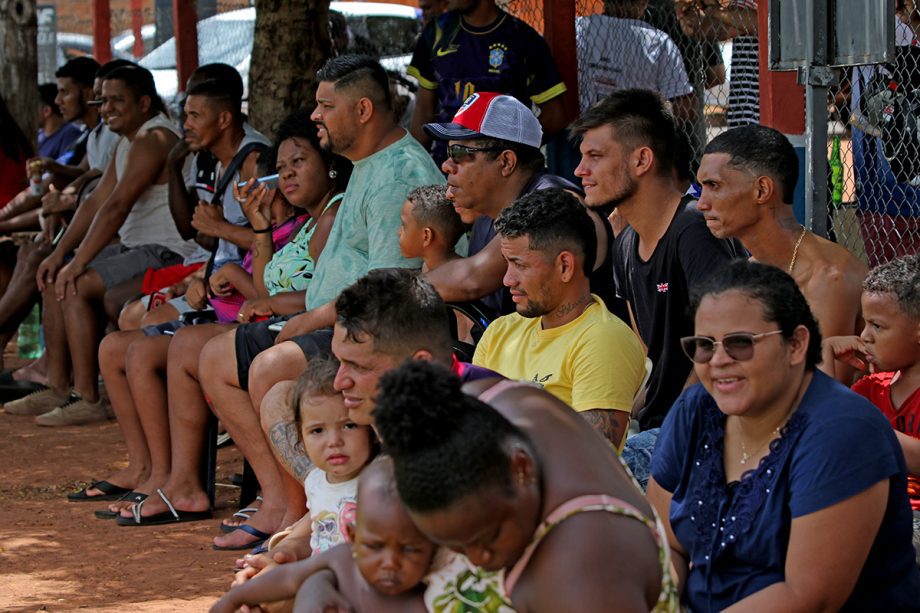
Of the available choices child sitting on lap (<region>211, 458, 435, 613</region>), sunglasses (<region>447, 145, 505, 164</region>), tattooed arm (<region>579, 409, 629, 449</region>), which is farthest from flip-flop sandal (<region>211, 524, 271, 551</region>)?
child sitting on lap (<region>211, 458, 435, 613</region>)

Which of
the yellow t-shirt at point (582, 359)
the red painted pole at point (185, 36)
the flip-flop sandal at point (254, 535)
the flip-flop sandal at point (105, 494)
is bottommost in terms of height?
the flip-flop sandal at point (105, 494)

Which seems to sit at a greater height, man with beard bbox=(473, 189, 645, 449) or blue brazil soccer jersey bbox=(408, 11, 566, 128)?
blue brazil soccer jersey bbox=(408, 11, 566, 128)

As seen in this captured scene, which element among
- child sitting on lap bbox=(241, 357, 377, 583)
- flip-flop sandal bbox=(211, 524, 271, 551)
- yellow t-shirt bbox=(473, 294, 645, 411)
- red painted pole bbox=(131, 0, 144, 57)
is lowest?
flip-flop sandal bbox=(211, 524, 271, 551)

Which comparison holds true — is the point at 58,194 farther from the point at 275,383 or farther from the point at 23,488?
the point at 275,383

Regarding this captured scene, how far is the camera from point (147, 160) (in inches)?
313

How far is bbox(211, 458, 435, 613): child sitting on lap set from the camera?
259 centimetres

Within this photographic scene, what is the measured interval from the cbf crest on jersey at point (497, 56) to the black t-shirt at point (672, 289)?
2570mm

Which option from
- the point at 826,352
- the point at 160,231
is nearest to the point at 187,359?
the point at 160,231

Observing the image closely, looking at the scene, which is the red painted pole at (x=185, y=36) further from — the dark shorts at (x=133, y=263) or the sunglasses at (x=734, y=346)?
the sunglasses at (x=734, y=346)

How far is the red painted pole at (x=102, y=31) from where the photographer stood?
1395 centimetres

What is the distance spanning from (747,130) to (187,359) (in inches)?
107

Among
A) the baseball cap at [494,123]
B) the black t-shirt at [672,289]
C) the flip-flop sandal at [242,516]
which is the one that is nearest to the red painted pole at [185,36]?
the flip-flop sandal at [242,516]

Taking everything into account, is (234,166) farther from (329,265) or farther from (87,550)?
(87,550)

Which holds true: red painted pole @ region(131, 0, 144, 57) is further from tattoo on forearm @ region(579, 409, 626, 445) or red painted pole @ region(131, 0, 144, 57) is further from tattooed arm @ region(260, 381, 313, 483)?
tattoo on forearm @ region(579, 409, 626, 445)
